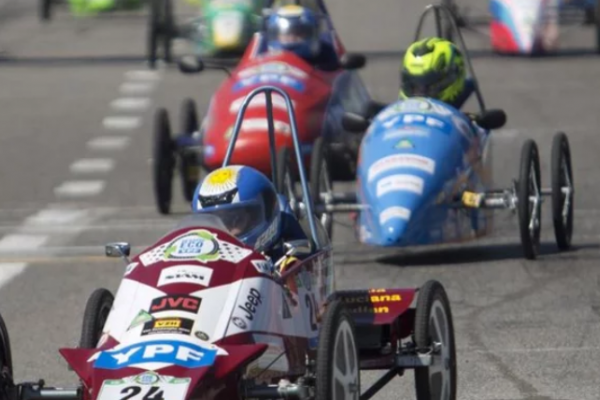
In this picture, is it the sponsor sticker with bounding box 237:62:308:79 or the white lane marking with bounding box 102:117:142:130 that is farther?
the white lane marking with bounding box 102:117:142:130

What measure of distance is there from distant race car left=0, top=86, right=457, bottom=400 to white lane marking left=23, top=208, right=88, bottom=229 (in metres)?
7.63

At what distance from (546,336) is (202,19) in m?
16.6

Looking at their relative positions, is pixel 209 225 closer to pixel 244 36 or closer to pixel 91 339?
pixel 91 339

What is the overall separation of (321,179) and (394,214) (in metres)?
1.23

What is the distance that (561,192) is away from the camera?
1406cm

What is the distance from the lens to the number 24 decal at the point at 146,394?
7.15m

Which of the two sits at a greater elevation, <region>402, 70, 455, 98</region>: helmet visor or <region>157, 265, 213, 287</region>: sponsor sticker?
<region>157, 265, 213, 287</region>: sponsor sticker

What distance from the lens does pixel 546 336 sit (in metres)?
11.2

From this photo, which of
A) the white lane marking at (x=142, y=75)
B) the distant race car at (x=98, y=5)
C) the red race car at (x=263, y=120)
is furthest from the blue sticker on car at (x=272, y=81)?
the distant race car at (x=98, y=5)

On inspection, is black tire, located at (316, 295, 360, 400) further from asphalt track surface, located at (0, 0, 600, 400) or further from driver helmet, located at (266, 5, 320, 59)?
driver helmet, located at (266, 5, 320, 59)

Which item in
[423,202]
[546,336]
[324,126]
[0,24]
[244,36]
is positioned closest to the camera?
[546,336]

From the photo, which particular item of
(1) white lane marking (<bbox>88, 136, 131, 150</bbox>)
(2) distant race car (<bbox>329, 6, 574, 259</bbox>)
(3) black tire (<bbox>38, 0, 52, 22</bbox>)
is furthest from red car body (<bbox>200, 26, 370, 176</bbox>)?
(3) black tire (<bbox>38, 0, 52, 22</bbox>)

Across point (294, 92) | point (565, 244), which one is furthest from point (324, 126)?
point (565, 244)

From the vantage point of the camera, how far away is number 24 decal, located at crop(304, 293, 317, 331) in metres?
8.53
